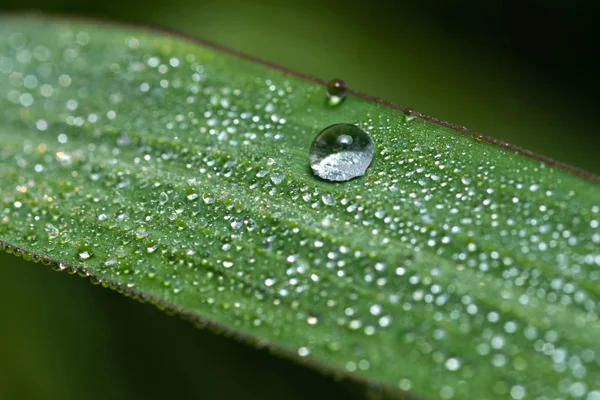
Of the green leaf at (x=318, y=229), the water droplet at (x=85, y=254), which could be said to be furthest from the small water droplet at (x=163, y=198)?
the water droplet at (x=85, y=254)

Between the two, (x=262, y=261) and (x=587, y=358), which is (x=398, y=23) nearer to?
(x=262, y=261)

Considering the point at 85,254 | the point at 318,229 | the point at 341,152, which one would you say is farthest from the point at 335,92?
the point at 85,254

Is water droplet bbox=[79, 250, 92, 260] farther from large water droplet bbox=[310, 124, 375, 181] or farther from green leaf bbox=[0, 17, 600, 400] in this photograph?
large water droplet bbox=[310, 124, 375, 181]

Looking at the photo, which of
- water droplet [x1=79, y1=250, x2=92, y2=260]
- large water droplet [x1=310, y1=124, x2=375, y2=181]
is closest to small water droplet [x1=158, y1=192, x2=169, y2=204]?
water droplet [x1=79, y1=250, x2=92, y2=260]

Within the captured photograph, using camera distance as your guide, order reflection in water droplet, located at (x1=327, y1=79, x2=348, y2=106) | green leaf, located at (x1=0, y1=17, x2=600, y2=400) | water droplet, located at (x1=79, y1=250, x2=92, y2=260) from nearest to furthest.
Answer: green leaf, located at (x1=0, y1=17, x2=600, y2=400) < water droplet, located at (x1=79, y1=250, x2=92, y2=260) < reflection in water droplet, located at (x1=327, y1=79, x2=348, y2=106)

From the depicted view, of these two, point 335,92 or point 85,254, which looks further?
point 335,92

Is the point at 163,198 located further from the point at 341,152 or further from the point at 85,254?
the point at 341,152
